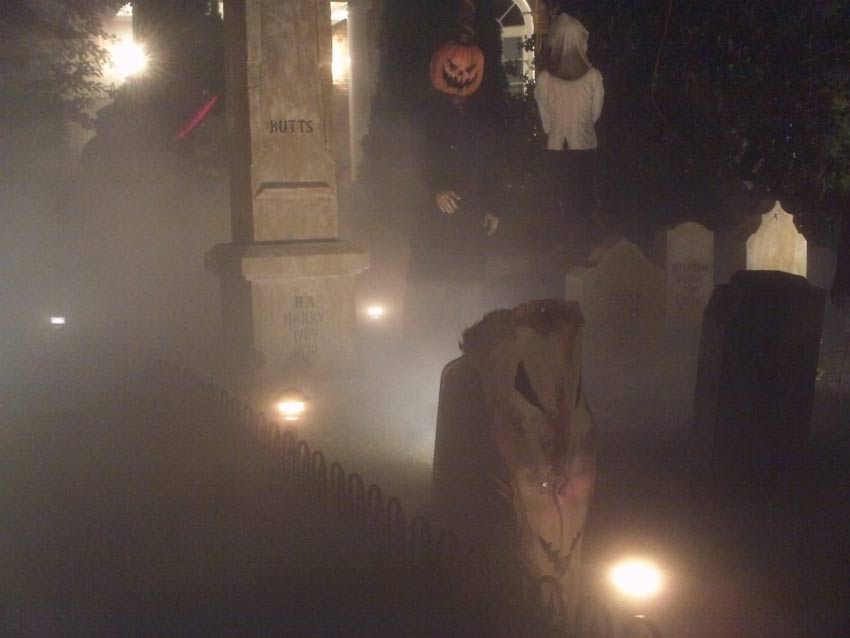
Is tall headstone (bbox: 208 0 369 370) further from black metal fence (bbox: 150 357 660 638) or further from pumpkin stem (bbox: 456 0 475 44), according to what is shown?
black metal fence (bbox: 150 357 660 638)

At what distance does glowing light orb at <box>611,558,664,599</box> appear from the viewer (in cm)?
414

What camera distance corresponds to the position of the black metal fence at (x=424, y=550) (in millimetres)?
3564

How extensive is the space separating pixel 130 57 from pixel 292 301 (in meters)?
14.5

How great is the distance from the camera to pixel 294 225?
9.55 m

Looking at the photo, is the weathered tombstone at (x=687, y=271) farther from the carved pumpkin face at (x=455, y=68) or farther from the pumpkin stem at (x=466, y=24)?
the pumpkin stem at (x=466, y=24)

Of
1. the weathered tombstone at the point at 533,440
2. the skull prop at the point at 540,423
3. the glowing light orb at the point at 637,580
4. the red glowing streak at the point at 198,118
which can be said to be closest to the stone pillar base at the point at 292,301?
the weathered tombstone at the point at 533,440

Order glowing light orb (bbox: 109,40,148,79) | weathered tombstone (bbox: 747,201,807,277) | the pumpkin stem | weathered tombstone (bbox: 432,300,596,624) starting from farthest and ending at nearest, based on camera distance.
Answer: glowing light orb (bbox: 109,40,148,79) → weathered tombstone (bbox: 747,201,807,277) → the pumpkin stem → weathered tombstone (bbox: 432,300,596,624)

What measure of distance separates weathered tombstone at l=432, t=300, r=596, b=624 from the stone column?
17.1 metres

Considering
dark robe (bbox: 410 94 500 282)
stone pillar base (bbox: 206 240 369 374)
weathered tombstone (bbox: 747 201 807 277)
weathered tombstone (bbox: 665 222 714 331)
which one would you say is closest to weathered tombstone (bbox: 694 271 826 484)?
stone pillar base (bbox: 206 240 369 374)

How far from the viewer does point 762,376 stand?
21.3 feet

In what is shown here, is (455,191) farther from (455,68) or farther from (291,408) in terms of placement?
(291,408)

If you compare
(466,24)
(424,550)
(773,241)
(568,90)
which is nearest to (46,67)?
(466,24)

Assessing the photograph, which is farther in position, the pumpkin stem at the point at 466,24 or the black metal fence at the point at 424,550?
the pumpkin stem at the point at 466,24

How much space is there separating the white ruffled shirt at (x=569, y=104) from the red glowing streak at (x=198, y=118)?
43.6 ft
